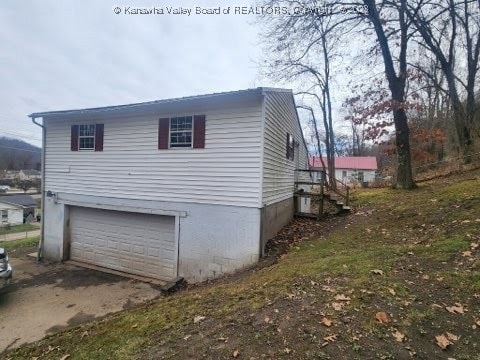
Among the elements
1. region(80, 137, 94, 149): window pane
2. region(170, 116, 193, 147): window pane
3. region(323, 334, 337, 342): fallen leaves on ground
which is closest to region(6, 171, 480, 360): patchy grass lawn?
region(323, 334, 337, 342): fallen leaves on ground

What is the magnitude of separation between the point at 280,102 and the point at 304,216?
5156mm

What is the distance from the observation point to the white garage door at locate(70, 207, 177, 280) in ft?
31.2

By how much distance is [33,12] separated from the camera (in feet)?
33.6

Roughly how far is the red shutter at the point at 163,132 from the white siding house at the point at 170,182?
1.2 inches

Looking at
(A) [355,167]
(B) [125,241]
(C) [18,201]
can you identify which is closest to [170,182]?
(B) [125,241]

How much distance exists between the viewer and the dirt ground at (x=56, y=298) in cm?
638

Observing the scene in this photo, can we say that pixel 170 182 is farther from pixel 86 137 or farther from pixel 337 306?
pixel 337 306

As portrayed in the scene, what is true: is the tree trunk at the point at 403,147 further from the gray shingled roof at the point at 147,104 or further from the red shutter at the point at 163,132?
the red shutter at the point at 163,132

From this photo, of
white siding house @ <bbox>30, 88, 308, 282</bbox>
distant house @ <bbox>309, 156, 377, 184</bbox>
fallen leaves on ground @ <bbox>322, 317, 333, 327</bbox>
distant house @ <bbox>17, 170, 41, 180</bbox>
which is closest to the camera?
fallen leaves on ground @ <bbox>322, 317, 333, 327</bbox>

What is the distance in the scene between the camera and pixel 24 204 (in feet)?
149

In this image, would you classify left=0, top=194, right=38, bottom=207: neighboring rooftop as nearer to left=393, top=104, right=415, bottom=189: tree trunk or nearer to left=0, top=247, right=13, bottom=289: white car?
left=0, top=247, right=13, bottom=289: white car

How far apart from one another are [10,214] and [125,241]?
139 feet

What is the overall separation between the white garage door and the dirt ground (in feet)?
1.99

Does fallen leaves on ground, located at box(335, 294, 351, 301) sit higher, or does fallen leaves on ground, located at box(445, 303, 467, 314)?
fallen leaves on ground, located at box(445, 303, 467, 314)
